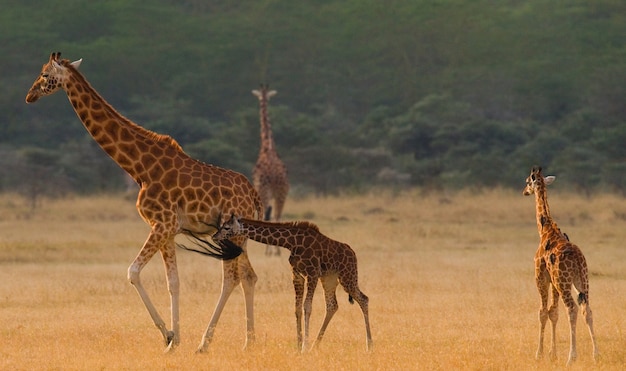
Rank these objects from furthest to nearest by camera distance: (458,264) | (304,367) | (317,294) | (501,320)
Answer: (458,264), (317,294), (501,320), (304,367)

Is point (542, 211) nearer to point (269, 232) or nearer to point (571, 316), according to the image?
point (571, 316)

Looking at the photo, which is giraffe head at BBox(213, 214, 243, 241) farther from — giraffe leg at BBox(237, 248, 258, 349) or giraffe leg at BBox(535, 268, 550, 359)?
giraffe leg at BBox(535, 268, 550, 359)

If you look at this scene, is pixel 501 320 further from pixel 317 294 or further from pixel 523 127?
pixel 523 127

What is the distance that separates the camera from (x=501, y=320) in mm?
10492

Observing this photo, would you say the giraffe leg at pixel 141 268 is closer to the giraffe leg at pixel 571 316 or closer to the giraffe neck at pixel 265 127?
the giraffe leg at pixel 571 316

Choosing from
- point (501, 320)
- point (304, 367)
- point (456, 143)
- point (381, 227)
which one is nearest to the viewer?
point (304, 367)

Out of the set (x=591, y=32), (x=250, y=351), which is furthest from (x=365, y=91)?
(x=250, y=351)

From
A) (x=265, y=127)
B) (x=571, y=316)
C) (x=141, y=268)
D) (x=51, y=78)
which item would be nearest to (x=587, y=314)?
(x=571, y=316)

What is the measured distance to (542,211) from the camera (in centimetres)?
884

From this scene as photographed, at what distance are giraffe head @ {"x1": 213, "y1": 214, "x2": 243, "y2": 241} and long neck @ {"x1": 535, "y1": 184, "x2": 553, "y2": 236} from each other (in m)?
2.04

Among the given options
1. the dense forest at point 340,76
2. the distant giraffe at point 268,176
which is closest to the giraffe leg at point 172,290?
the distant giraffe at point 268,176

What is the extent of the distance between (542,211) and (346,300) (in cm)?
372

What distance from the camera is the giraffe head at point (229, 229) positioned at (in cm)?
864

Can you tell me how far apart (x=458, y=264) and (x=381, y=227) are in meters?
4.91
